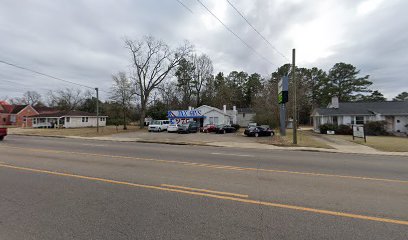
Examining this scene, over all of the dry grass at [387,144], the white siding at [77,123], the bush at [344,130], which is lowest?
the dry grass at [387,144]

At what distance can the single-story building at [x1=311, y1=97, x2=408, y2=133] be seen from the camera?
3631 centimetres

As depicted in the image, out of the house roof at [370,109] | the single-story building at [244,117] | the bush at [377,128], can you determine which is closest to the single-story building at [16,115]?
the single-story building at [244,117]

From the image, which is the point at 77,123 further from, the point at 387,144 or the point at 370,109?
the point at 387,144

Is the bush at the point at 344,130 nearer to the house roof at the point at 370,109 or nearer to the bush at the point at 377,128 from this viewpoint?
the bush at the point at 377,128

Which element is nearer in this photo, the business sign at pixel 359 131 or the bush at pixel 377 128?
the business sign at pixel 359 131

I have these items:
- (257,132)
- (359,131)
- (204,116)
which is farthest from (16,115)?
(359,131)

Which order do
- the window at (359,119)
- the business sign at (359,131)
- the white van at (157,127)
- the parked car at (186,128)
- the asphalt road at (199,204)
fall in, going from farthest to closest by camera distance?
the white van at (157,127)
the window at (359,119)
the parked car at (186,128)
the business sign at (359,131)
the asphalt road at (199,204)

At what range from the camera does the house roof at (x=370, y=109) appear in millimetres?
36844

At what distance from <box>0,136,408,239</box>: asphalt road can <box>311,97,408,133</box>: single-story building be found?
1312 inches

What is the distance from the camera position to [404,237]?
12.3 ft

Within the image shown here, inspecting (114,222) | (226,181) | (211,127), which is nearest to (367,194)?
(226,181)

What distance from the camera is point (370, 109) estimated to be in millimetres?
38812

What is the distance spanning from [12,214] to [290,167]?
8307 mm

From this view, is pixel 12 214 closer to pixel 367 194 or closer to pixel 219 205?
pixel 219 205
